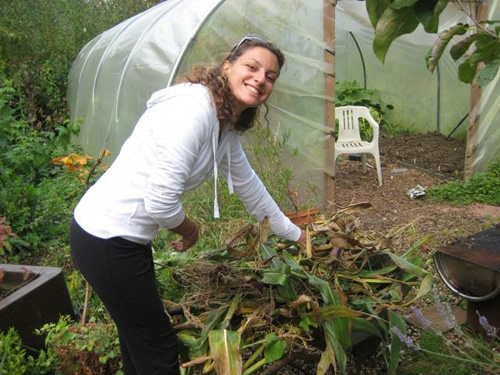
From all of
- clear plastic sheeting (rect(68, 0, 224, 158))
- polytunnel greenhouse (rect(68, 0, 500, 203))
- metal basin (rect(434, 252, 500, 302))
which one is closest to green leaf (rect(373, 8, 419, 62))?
metal basin (rect(434, 252, 500, 302))

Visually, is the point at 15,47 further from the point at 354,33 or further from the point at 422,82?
the point at 422,82

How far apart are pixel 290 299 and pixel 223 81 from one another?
2.91 feet

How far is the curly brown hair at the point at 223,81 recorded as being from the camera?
70.8 inches

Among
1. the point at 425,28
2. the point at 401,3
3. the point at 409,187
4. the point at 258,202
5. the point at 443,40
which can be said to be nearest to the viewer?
the point at 401,3

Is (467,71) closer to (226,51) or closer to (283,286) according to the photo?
(283,286)

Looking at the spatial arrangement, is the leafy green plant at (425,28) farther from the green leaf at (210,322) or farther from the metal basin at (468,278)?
the metal basin at (468,278)

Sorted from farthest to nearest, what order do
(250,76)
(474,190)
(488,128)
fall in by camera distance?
1. (488,128)
2. (474,190)
3. (250,76)

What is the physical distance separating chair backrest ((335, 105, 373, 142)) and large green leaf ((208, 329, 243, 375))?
5.70 metres

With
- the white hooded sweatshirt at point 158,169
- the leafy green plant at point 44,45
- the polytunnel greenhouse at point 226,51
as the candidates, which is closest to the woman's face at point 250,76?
the white hooded sweatshirt at point 158,169

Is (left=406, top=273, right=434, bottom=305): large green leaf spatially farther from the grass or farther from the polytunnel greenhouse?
the polytunnel greenhouse

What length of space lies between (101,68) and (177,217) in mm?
6004

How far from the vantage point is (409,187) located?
642 centimetres

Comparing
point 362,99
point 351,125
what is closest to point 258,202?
point 351,125

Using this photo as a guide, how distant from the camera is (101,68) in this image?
716 centimetres
